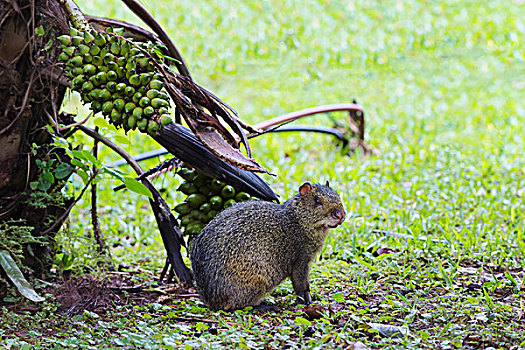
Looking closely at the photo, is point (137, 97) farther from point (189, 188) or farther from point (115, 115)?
point (189, 188)

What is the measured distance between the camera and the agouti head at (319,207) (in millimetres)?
3666

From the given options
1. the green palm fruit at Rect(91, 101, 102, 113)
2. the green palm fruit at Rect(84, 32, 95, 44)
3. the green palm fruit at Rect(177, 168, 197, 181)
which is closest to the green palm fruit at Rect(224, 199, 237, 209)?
the green palm fruit at Rect(177, 168, 197, 181)

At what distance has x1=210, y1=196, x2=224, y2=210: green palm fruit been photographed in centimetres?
381

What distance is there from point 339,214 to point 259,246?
1.59ft

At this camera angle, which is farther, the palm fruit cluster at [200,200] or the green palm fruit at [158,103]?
the palm fruit cluster at [200,200]

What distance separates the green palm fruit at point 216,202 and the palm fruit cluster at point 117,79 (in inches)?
29.1

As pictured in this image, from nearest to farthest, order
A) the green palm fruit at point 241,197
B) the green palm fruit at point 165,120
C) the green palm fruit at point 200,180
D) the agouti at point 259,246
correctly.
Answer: the green palm fruit at point 165,120
the agouti at point 259,246
the green palm fruit at point 200,180
the green palm fruit at point 241,197

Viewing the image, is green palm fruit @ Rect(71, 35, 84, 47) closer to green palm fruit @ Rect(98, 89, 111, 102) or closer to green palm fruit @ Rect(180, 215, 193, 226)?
green palm fruit @ Rect(98, 89, 111, 102)

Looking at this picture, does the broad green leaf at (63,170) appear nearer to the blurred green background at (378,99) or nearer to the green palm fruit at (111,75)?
the blurred green background at (378,99)

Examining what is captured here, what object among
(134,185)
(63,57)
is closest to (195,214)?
(134,185)

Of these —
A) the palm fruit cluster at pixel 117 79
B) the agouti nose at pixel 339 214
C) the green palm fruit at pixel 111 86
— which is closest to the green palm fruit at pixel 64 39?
the palm fruit cluster at pixel 117 79

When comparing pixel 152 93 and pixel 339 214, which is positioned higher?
pixel 152 93

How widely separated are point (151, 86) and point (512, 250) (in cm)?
273

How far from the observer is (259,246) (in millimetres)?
3551
